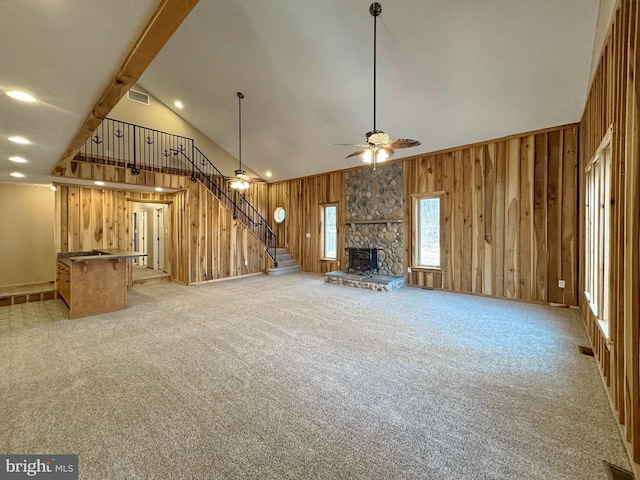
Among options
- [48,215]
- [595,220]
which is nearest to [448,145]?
[595,220]

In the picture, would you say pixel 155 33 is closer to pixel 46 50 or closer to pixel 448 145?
pixel 46 50

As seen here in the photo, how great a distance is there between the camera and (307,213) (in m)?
9.42

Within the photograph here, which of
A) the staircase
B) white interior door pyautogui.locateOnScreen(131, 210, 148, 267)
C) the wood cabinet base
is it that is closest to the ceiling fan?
the wood cabinet base

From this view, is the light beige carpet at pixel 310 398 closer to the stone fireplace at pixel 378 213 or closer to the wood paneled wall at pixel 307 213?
the stone fireplace at pixel 378 213

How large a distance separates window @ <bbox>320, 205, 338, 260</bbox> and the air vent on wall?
630 centimetres

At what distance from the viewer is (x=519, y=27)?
3.57m

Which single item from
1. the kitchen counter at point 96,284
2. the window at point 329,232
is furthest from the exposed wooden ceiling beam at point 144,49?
the window at point 329,232

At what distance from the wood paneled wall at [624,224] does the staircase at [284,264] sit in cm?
746

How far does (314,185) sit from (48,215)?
286 inches

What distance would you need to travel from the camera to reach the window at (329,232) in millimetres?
8930

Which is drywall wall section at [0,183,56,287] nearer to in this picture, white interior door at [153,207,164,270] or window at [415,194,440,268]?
white interior door at [153,207,164,270]

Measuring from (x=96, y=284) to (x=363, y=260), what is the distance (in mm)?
5717

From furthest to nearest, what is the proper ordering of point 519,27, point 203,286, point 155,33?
point 203,286 → point 519,27 → point 155,33

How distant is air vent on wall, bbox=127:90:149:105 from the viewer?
8055mm
